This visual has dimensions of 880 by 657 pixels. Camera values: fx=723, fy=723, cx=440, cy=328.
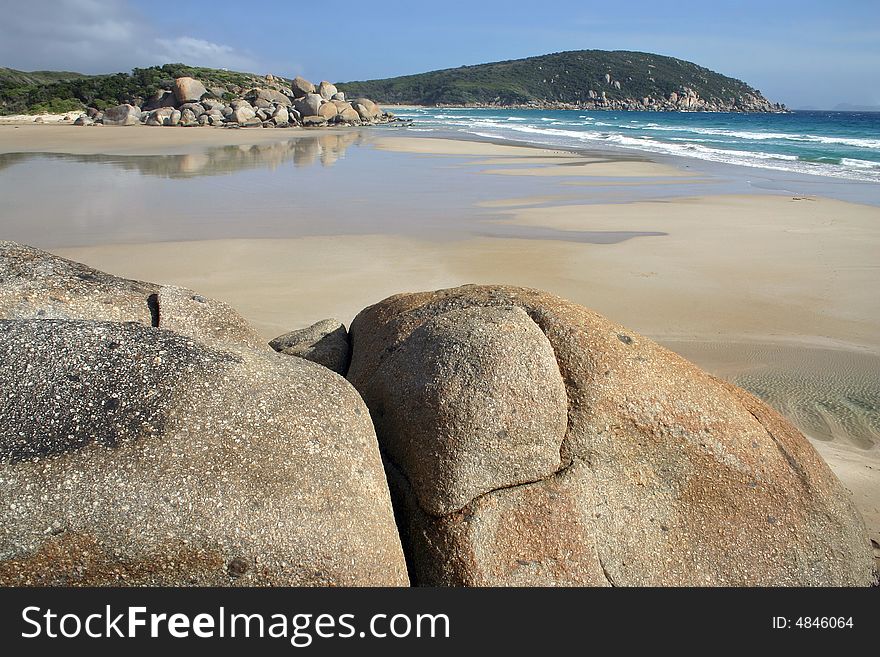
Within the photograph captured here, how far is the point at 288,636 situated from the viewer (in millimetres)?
2361

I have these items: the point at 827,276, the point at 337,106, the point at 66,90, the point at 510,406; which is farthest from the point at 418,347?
the point at 66,90

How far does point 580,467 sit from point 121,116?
56.2 metres

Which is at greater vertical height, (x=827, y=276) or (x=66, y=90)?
(x=66, y=90)

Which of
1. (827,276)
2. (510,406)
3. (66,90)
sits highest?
(66,90)

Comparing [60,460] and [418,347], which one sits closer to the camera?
[60,460]

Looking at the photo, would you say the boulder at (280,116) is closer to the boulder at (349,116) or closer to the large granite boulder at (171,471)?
the boulder at (349,116)

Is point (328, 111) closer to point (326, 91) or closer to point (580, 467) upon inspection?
point (326, 91)

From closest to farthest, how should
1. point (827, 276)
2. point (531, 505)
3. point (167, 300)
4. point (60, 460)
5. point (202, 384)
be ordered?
point (60, 460)
point (202, 384)
point (531, 505)
point (167, 300)
point (827, 276)

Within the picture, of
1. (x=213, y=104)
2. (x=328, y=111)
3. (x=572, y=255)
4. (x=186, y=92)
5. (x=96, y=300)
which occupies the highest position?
(x=186, y=92)

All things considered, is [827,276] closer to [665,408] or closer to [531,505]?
[665,408]

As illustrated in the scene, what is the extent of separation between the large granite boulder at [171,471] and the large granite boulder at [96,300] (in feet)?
2.36

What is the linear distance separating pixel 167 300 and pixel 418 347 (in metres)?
1.43

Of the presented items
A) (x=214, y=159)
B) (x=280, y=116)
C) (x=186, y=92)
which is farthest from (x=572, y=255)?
(x=186, y=92)

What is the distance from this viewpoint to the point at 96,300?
11.8 feet
